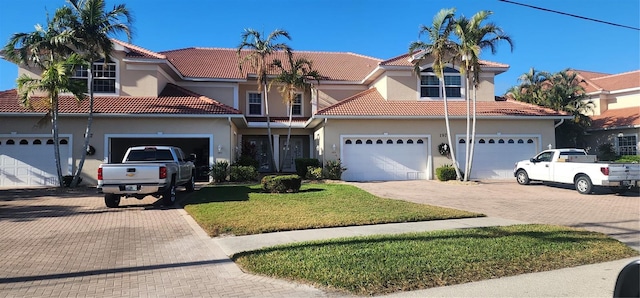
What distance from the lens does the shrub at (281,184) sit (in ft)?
48.2

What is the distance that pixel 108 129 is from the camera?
18.8m

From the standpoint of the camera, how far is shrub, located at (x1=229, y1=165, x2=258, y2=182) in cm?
1889

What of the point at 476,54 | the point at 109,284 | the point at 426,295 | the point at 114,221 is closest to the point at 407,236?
the point at 426,295

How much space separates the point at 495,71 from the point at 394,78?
6087mm

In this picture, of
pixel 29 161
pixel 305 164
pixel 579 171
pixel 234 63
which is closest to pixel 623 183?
pixel 579 171

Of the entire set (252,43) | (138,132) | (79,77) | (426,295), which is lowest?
(426,295)

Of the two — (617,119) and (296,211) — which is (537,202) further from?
(617,119)

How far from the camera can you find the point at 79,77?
19984mm

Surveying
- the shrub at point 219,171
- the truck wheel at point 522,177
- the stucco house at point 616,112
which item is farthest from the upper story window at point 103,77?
the stucco house at point 616,112

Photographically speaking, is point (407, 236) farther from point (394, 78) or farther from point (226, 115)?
point (394, 78)

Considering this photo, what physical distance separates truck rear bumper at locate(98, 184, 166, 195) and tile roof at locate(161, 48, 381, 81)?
44.2 feet

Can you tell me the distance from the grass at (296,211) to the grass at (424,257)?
5.57 feet

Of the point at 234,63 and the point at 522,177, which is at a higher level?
the point at 234,63

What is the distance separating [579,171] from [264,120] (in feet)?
53.8
